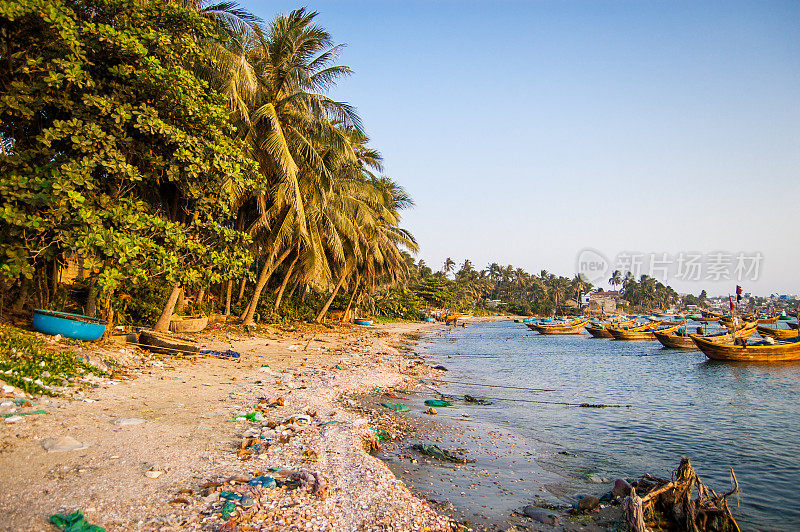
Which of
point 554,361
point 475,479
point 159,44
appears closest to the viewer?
point 475,479

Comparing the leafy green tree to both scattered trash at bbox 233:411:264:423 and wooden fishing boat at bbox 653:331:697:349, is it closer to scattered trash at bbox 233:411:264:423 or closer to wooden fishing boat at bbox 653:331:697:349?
scattered trash at bbox 233:411:264:423

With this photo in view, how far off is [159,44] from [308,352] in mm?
11333

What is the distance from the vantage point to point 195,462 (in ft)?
16.7

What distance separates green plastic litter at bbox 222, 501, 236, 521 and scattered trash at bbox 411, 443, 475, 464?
391cm

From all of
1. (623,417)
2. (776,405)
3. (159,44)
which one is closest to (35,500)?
(159,44)

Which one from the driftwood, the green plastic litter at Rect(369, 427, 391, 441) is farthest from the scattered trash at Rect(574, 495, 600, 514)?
the green plastic litter at Rect(369, 427, 391, 441)

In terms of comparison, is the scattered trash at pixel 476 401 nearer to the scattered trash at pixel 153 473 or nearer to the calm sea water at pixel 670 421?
the calm sea water at pixel 670 421

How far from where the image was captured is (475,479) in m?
6.69

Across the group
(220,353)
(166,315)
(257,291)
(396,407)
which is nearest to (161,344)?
(220,353)

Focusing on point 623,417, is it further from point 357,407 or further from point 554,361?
point 554,361

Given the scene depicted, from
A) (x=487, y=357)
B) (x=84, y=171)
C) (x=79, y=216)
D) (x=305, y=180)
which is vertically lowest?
(x=487, y=357)

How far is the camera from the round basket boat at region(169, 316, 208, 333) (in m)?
15.8

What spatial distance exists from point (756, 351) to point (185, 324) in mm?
25896

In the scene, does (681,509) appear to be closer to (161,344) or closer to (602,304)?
(161,344)
